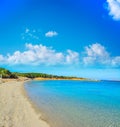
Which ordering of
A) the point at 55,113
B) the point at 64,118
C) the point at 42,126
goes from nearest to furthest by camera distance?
the point at 42,126
the point at 64,118
the point at 55,113

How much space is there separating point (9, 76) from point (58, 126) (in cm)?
11767

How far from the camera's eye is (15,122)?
1295 cm

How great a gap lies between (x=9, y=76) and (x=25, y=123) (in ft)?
385

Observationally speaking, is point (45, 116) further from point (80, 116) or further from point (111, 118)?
point (111, 118)

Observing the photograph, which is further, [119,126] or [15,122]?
[119,126]

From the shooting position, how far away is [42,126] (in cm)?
1280

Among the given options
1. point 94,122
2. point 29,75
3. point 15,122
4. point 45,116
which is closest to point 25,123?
point 15,122

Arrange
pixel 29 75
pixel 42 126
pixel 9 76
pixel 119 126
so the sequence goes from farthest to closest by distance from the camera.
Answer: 1. pixel 29 75
2. pixel 9 76
3. pixel 119 126
4. pixel 42 126

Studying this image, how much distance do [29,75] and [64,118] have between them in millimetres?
181911

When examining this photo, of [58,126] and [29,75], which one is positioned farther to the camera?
[29,75]

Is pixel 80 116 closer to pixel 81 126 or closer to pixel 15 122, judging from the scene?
pixel 81 126

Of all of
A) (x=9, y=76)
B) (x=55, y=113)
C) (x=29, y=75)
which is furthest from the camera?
(x=29, y=75)

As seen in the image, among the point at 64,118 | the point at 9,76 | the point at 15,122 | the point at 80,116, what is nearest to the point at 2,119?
the point at 15,122

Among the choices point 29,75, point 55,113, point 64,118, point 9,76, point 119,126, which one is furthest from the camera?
point 29,75
